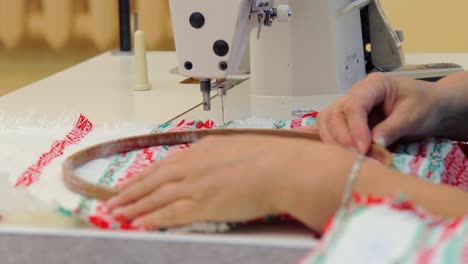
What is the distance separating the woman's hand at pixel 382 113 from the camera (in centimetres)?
100

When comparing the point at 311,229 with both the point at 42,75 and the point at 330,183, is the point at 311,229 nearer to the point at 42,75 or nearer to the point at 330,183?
the point at 330,183

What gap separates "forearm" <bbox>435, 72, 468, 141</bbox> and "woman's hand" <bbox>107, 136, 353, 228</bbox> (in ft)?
1.42

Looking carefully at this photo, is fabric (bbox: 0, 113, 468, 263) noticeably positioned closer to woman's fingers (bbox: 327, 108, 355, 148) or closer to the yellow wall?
woman's fingers (bbox: 327, 108, 355, 148)

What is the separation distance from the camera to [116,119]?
56.7 inches

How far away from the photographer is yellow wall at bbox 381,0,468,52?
9.18 feet

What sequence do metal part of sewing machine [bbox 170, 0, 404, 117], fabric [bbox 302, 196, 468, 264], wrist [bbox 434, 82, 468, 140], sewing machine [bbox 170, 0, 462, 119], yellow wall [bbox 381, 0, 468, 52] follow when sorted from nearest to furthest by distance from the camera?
fabric [bbox 302, 196, 468, 264] → wrist [bbox 434, 82, 468, 140] → sewing machine [bbox 170, 0, 462, 119] → metal part of sewing machine [bbox 170, 0, 404, 117] → yellow wall [bbox 381, 0, 468, 52]

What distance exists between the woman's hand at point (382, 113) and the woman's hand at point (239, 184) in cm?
25

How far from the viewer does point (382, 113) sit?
109 cm

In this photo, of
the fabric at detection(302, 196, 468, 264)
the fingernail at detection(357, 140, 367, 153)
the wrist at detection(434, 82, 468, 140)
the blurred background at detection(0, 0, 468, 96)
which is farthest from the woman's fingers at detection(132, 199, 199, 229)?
the blurred background at detection(0, 0, 468, 96)

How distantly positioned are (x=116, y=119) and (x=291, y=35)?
37 centimetres

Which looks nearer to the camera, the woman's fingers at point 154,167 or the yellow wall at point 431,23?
the woman's fingers at point 154,167

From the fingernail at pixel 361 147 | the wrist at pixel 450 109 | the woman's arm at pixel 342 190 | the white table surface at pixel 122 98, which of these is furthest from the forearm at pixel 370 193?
the white table surface at pixel 122 98

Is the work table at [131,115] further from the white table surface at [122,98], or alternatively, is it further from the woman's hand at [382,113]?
the woman's hand at [382,113]

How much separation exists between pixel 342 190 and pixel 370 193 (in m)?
0.03
